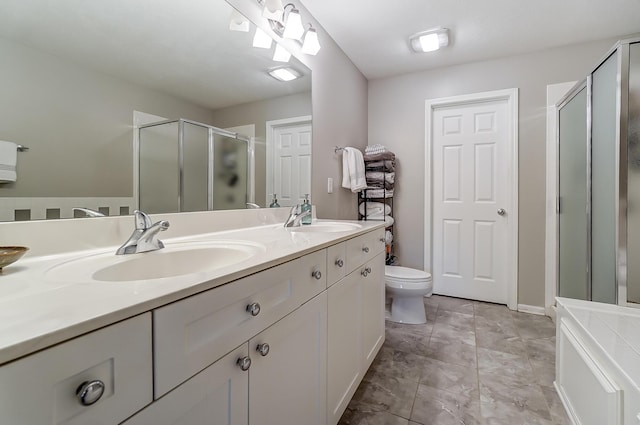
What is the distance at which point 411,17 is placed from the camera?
1.99 meters

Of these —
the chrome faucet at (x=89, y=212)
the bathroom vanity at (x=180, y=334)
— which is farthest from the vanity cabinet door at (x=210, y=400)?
the chrome faucet at (x=89, y=212)

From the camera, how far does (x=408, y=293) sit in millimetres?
2129

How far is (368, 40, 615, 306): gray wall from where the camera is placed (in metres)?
2.35

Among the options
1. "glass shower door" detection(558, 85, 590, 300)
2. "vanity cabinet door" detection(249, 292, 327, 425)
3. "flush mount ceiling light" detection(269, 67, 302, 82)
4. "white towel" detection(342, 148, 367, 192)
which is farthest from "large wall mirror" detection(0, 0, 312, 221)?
"glass shower door" detection(558, 85, 590, 300)

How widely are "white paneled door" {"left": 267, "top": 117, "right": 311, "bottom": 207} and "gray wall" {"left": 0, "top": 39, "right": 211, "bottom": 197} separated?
2.50 feet

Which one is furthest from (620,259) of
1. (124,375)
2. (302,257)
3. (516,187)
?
(124,375)

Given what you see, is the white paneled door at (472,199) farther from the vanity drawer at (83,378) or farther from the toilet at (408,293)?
the vanity drawer at (83,378)

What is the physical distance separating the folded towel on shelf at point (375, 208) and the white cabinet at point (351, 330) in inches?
45.0

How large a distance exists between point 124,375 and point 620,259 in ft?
7.13

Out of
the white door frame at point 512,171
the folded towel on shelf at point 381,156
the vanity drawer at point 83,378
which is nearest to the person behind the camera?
the vanity drawer at point 83,378

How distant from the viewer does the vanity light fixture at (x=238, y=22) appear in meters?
1.34

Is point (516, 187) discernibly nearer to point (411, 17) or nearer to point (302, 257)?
point (411, 17)

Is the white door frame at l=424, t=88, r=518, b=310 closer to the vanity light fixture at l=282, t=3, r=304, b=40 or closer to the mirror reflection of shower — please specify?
the vanity light fixture at l=282, t=3, r=304, b=40

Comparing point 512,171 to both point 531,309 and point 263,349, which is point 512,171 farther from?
point 263,349
